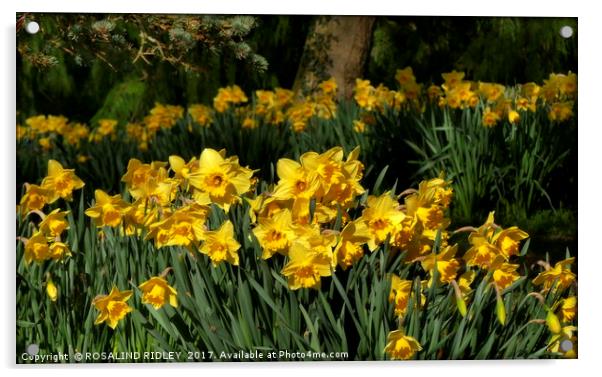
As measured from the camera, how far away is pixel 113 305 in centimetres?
221

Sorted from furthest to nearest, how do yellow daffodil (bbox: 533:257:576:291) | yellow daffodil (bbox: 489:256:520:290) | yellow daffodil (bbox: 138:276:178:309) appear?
yellow daffodil (bbox: 533:257:576:291) → yellow daffodil (bbox: 489:256:520:290) → yellow daffodil (bbox: 138:276:178:309)

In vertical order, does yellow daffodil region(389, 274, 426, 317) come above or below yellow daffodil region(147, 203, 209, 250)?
below

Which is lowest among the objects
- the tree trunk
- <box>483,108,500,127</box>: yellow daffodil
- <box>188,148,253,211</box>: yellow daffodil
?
<box>483,108,500,127</box>: yellow daffodil

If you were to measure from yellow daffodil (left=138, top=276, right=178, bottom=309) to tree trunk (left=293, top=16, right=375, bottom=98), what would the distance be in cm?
162

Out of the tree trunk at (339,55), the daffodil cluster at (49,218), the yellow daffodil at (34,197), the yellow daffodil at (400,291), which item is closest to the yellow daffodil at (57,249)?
the daffodil cluster at (49,218)

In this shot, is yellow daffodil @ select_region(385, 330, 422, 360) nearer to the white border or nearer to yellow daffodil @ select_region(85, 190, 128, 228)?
the white border

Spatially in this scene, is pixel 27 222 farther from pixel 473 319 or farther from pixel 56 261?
pixel 473 319

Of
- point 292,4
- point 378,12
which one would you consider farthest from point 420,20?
point 292,4

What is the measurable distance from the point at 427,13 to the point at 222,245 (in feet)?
3.53

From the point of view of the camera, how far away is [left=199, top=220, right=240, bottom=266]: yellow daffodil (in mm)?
2066

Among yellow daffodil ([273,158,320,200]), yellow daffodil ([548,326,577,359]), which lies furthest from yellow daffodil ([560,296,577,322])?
yellow daffodil ([273,158,320,200])

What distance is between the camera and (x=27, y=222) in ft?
8.54

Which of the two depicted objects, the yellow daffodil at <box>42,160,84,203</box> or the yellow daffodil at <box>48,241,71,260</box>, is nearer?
the yellow daffodil at <box>48,241,71,260</box>

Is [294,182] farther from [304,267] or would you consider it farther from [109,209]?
[109,209]
